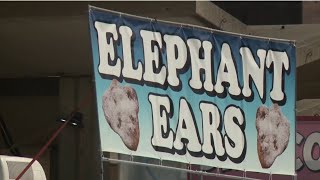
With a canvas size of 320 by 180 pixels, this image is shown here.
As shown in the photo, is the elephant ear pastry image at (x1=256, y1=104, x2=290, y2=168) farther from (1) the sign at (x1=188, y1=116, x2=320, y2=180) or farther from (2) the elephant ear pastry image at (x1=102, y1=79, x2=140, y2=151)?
(1) the sign at (x1=188, y1=116, x2=320, y2=180)

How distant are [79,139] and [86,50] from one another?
3336mm

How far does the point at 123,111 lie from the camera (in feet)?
20.7

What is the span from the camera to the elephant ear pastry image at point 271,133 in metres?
7.48

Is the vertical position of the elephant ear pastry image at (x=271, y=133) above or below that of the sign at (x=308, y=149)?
above

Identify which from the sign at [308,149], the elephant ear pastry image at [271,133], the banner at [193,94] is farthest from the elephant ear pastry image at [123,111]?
the sign at [308,149]

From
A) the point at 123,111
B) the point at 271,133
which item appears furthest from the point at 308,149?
the point at 123,111

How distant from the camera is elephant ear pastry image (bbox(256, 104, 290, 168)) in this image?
7480mm

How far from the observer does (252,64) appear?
7.45 m

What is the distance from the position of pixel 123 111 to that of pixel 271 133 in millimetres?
2125

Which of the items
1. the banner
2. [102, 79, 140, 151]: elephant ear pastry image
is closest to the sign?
the banner

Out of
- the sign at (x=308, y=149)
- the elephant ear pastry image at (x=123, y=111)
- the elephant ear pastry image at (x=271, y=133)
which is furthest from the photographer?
the sign at (x=308, y=149)

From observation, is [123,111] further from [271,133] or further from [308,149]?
[308,149]

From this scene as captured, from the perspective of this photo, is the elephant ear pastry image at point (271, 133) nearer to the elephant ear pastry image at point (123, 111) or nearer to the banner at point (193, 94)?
the banner at point (193, 94)

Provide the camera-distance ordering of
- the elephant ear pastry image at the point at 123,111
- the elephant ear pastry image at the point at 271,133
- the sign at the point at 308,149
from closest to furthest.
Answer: the elephant ear pastry image at the point at 123,111, the elephant ear pastry image at the point at 271,133, the sign at the point at 308,149
